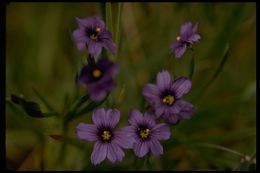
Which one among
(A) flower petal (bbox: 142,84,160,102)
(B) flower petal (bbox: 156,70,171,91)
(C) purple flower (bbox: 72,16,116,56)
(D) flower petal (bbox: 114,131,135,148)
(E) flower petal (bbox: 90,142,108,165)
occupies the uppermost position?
(C) purple flower (bbox: 72,16,116,56)

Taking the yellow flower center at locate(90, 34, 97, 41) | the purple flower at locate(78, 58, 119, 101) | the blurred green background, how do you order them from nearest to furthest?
the purple flower at locate(78, 58, 119, 101) < the yellow flower center at locate(90, 34, 97, 41) < the blurred green background

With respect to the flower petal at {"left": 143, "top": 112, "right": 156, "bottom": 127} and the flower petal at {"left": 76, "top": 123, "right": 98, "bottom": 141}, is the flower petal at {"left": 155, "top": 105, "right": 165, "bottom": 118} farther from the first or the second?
the flower petal at {"left": 76, "top": 123, "right": 98, "bottom": 141}

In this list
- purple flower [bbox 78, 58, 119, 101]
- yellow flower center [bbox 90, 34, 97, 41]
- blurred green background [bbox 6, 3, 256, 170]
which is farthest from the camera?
blurred green background [bbox 6, 3, 256, 170]

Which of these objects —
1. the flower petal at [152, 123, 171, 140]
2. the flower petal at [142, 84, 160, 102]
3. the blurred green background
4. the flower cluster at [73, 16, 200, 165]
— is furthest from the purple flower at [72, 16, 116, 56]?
the blurred green background

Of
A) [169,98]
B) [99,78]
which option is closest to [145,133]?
[169,98]

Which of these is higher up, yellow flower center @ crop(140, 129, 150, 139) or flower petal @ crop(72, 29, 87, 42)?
flower petal @ crop(72, 29, 87, 42)

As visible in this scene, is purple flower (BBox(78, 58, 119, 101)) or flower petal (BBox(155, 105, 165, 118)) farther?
flower petal (BBox(155, 105, 165, 118))

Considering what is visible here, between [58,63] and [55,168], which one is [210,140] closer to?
[55,168]
